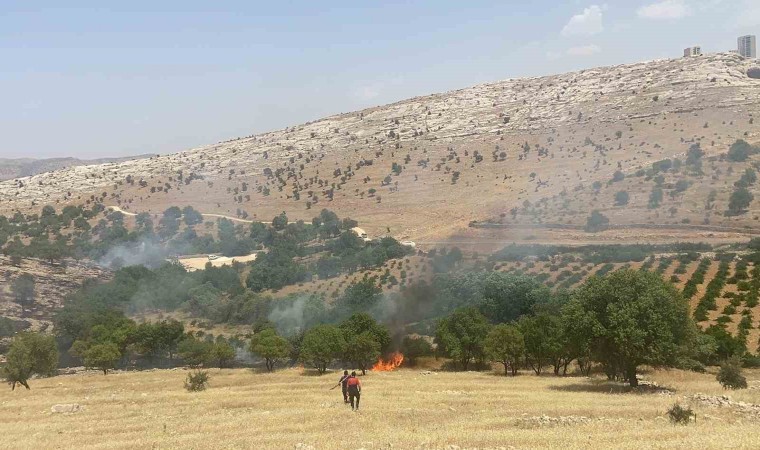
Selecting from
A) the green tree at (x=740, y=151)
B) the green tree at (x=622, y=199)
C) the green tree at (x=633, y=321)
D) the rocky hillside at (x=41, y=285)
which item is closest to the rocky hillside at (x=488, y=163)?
the green tree at (x=622, y=199)

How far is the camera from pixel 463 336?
162 ft

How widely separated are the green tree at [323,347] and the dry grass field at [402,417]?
7.55m

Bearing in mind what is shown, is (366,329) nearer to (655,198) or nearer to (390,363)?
(390,363)

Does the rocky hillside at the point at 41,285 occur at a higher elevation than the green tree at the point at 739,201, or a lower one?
lower

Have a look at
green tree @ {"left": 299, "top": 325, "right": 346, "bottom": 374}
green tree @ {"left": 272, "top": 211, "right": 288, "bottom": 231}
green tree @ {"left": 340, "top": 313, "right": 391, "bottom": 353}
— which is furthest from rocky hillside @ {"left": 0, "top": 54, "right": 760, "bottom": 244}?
green tree @ {"left": 299, "top": 325, "right": 346, "bottom": 374}

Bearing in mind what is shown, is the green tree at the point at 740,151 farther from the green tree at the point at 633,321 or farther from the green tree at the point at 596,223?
the green tree at the point at 633,321

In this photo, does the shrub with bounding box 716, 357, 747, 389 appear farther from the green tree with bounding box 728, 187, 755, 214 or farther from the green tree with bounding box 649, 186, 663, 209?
the green tree with bounding box 649, 186, 663, 209

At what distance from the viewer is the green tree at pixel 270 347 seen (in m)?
51.8

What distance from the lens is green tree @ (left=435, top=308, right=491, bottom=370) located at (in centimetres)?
4862

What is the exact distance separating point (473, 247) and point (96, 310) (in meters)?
51.6

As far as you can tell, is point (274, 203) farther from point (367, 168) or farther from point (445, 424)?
point (445, 424)

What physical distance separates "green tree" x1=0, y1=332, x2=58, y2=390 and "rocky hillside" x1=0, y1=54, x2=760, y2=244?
58.3 metres

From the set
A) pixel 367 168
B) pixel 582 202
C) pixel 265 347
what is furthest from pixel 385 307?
pixel 367 168

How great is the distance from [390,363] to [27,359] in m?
28.9
